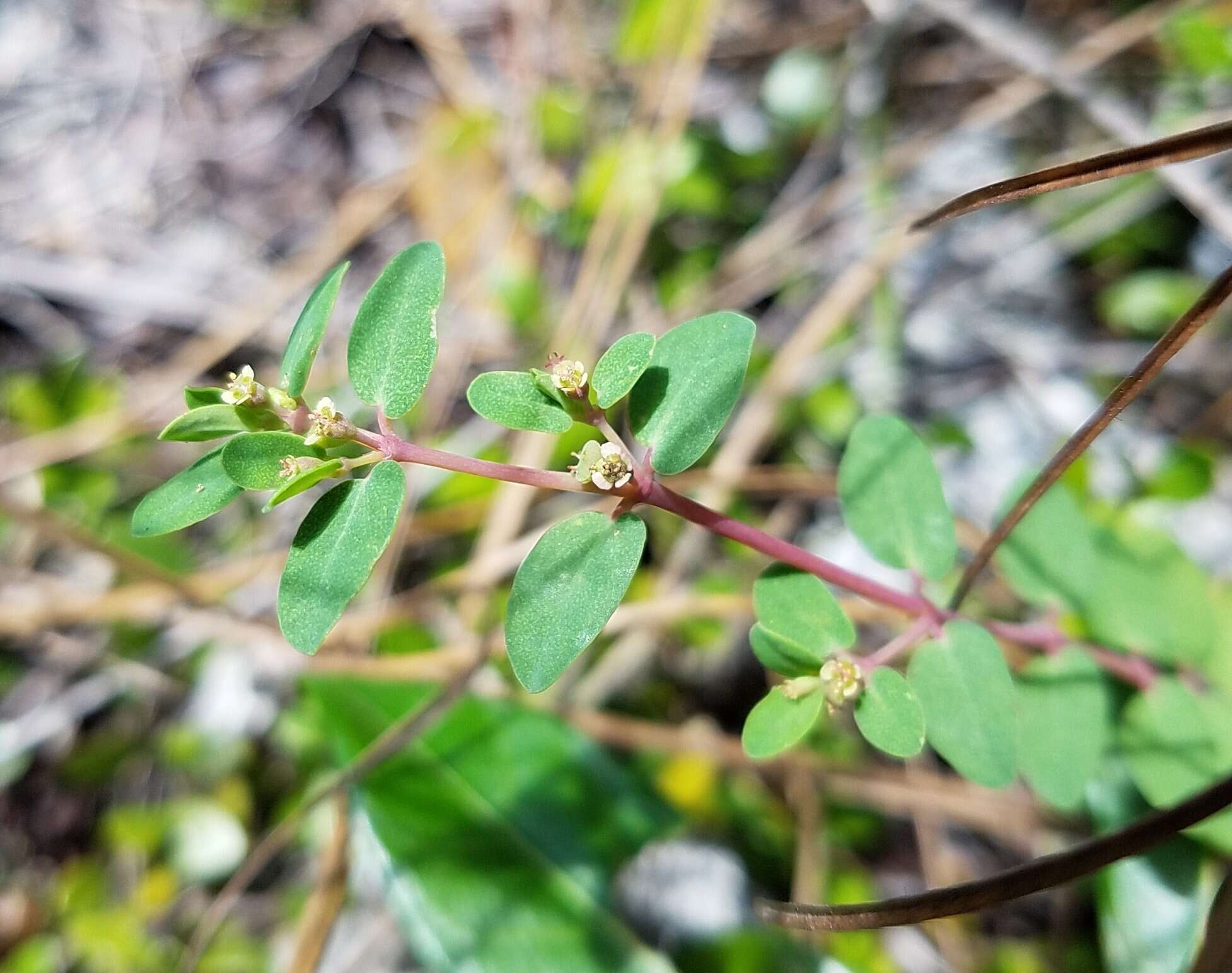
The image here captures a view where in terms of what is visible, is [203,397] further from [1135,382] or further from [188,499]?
[1135,382]

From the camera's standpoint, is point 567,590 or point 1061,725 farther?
point 1061,725

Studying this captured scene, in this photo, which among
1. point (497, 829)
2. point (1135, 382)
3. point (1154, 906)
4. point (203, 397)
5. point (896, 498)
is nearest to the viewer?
point (1135, 382)

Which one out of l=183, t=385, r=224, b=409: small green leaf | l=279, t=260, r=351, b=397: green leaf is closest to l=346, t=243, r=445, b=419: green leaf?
l=279, t=260, r=351, b=397: green leaf

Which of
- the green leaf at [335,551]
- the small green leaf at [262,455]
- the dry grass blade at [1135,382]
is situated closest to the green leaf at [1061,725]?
the dry grass blade at [1135,382]

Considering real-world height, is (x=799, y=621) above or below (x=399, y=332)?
below

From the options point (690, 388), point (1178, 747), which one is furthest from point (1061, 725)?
point (690, 388)

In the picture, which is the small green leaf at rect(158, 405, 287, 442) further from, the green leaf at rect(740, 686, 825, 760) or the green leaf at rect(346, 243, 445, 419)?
the green leaf at rect(740, 686, 825, 760)
